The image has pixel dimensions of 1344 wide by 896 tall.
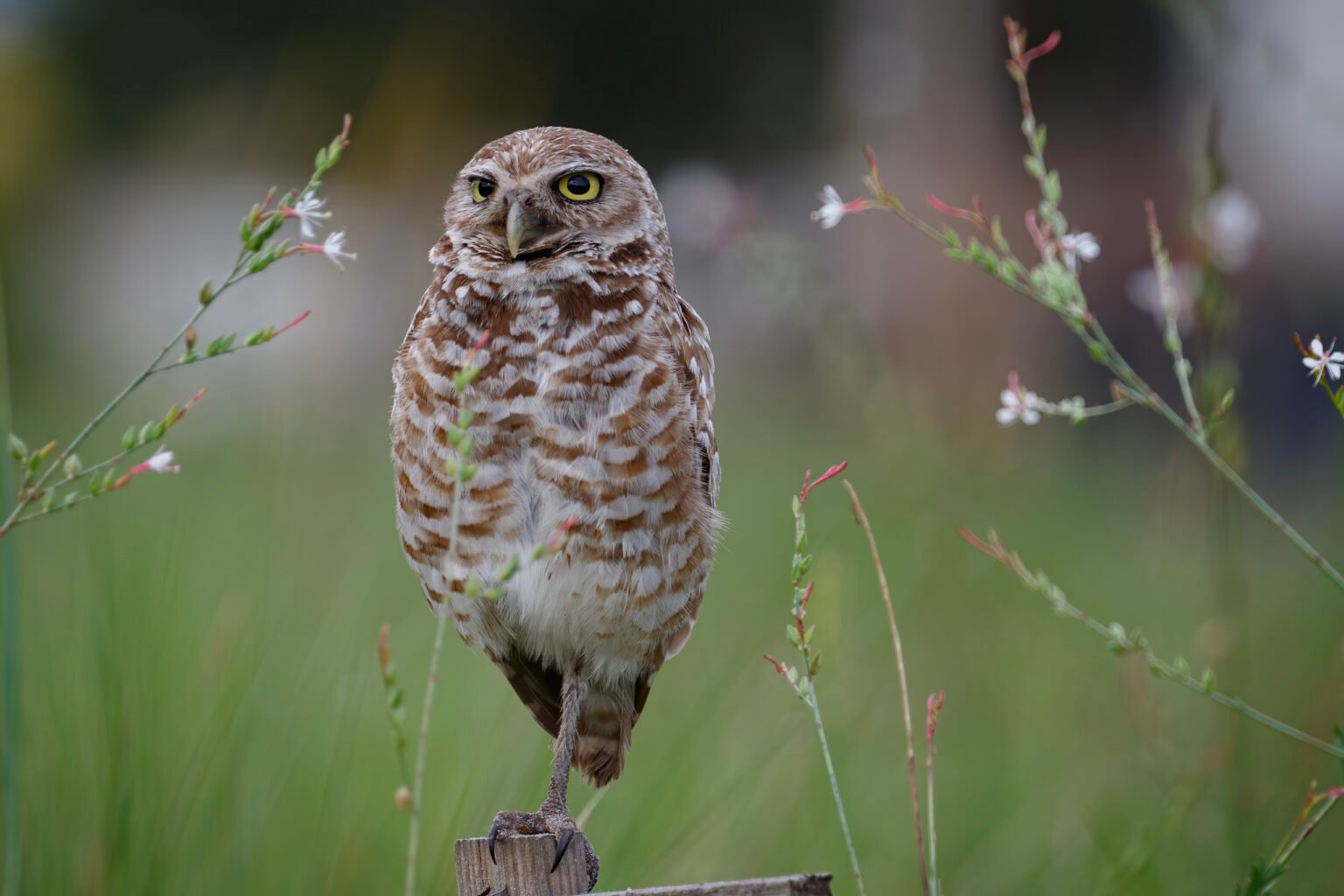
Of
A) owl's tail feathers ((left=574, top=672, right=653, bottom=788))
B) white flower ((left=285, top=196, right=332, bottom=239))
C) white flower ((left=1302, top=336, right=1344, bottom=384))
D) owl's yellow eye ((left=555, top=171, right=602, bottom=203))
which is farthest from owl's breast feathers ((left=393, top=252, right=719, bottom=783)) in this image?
white flower ((left=1302, top=336, right=1344, bottom=384))

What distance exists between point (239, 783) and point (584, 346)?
39.9 inches

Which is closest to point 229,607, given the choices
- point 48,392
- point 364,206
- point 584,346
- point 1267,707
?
point 584,346

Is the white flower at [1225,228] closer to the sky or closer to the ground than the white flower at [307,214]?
closer to the ground

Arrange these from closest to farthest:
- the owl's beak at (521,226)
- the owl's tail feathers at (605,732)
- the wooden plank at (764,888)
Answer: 1. the wooden plank at (764,888)
2. the owl's beak at (521,226)
3. the owl's tail feathers at (605,732)

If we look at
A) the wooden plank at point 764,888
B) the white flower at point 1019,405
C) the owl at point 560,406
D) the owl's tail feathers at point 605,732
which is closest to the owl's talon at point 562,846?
the owl at point 560,406

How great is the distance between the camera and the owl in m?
2.21

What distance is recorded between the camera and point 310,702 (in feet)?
8.50

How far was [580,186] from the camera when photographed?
2.27 metres

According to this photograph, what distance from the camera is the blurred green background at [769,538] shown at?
2.32 metres

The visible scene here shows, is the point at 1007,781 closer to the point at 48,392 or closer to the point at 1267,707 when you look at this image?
the point at 1267,707

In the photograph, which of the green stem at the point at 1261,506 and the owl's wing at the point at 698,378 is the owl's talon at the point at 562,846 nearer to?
the owl's wing at the point at 698,378

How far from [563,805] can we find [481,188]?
111cm

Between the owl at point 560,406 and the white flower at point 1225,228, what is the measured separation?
934 mm

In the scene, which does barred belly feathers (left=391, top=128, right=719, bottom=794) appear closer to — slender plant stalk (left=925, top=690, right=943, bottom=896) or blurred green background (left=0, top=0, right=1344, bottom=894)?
blurred green background (left=0, top=0, right=1344, bottom=894)
